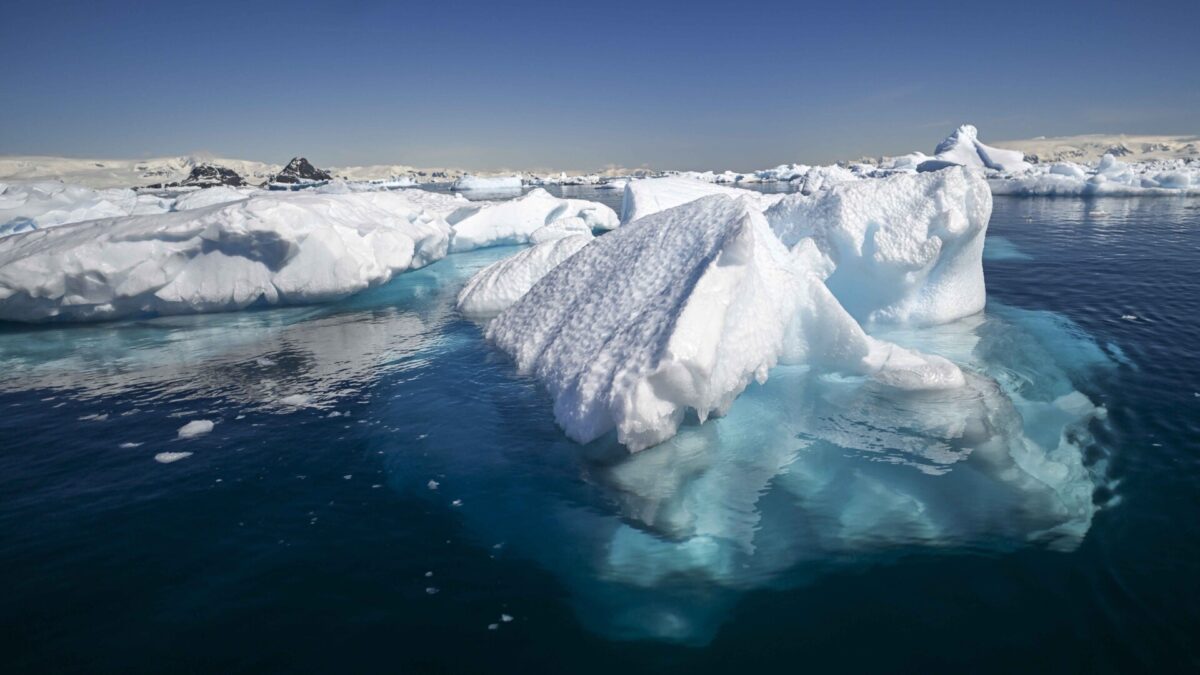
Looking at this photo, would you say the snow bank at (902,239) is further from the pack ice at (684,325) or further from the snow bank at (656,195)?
the snow bank at (656,195)

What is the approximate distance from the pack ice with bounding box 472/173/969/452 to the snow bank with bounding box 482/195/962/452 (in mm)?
19

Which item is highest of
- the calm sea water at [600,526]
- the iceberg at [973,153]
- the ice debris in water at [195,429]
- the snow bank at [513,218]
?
the iceberg at [973,153]

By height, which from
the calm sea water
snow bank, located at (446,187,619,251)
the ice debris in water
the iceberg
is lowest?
the calm sea water

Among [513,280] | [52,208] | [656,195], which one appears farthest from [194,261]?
[52,208]

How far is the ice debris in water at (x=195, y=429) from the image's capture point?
7586 millimetres

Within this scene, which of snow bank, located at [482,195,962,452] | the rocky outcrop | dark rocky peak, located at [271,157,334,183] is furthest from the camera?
dark rocky peak, located at [271,157,334,183]

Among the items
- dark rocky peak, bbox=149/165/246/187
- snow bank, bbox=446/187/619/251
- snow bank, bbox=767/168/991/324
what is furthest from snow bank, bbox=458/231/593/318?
dark rocky peak, bbox=149/165/246/187

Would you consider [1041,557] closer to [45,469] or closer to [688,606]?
[688,606]

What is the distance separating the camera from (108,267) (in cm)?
1284

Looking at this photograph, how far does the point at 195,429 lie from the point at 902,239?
11.2 m

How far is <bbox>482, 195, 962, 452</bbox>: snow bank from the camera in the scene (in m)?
6.18

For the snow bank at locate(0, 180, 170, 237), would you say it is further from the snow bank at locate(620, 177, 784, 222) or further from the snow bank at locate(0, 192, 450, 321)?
the snow bank at locate(620, 177, 784, 222)

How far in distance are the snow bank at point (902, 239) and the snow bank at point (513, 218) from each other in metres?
13.6

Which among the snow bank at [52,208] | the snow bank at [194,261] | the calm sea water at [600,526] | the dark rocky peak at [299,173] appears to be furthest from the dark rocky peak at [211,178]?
the calm sea water at [600,526]
